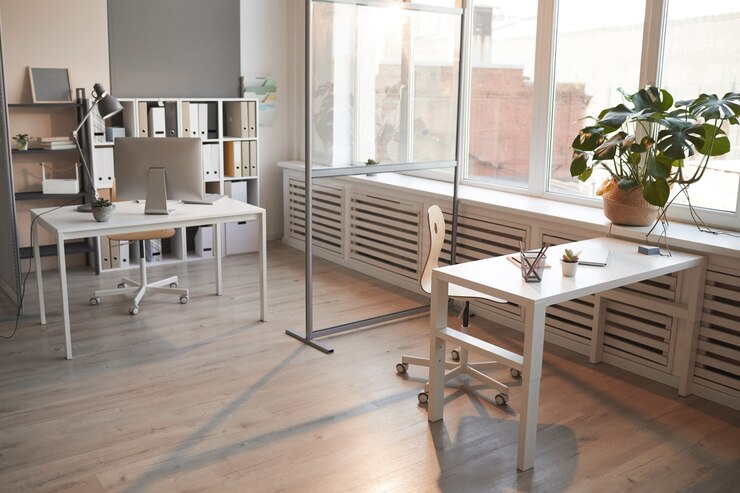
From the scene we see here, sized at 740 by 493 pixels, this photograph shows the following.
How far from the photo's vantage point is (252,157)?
21.8ft

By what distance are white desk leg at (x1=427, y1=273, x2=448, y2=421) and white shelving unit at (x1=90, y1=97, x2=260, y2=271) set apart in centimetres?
343

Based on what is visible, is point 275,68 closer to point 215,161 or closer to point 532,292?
point 215,161

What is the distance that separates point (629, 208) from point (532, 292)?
4.29ft

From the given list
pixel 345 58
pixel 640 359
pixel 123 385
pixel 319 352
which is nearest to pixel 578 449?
pixel 640 359

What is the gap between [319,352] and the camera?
4.32m

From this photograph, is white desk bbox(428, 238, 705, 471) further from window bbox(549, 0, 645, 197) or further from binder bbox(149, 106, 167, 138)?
binder bbox(149, 106, 167, 138)

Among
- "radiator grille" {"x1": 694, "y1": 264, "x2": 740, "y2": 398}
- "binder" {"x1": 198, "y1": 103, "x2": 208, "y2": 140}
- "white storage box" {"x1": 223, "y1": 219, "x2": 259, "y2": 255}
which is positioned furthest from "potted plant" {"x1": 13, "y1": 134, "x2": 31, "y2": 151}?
"radiator grille" {"x1": 694, "y1": 264, "x2": 740, "y2": 398}

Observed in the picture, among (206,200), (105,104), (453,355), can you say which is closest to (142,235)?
(206,200)

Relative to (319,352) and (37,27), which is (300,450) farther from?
(37,27)

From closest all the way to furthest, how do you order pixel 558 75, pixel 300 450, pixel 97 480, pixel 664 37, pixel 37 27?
pixel 97 480, pixel 300 450, pixel 664 37, pixel 558 75, pixel 37 27

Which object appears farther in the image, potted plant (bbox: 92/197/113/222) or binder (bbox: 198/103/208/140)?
binder (bbox: 198/103/208/140)

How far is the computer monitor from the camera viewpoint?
4.52 meters

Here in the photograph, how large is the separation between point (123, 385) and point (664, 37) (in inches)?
141

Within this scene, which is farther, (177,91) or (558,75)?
(177,91)
